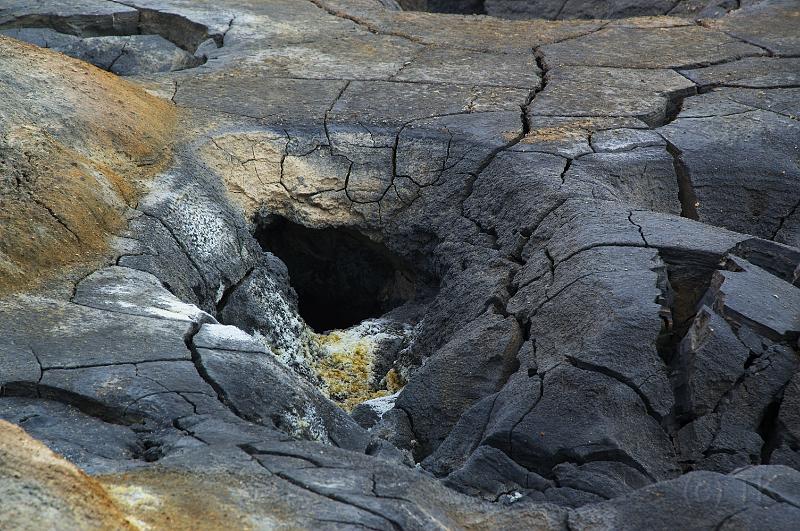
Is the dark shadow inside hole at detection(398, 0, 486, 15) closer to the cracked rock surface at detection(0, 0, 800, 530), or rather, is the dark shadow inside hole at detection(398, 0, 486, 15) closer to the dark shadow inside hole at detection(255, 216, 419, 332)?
the cracked rock surface at detection(0, 0, 800, 530)

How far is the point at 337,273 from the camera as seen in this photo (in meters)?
5.96

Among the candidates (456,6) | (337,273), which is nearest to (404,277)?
(337,273)

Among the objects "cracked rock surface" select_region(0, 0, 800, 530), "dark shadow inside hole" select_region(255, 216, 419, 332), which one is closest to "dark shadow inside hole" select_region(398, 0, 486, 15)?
"cracked rock surface" select_region(0, 0, 800, 530)

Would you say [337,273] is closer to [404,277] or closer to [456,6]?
[404,277]

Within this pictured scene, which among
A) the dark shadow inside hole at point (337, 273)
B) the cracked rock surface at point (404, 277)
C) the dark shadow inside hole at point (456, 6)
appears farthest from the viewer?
the dark shadow inside hole at point (456, 6)

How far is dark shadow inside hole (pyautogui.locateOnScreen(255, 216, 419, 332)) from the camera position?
5727 millimetres

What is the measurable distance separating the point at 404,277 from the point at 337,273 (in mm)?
405

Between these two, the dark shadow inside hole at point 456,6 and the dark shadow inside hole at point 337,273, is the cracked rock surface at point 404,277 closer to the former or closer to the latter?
the dark shadow inside hole at point 337,273

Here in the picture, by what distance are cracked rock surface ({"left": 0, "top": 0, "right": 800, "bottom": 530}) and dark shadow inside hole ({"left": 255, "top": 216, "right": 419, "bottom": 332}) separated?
2 cm

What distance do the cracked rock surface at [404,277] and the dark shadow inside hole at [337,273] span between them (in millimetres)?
17

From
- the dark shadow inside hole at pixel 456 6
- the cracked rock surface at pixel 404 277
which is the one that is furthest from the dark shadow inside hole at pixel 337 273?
the dark shadow inside hole at pixel 456 6

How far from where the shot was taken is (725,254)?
4.18m

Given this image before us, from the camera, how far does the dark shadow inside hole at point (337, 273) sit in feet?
18.8

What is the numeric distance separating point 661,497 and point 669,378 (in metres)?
0.83
